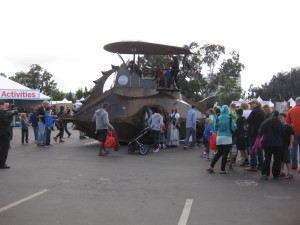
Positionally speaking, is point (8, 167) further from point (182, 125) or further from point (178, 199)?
point (182, 125)

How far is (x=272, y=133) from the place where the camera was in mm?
8039

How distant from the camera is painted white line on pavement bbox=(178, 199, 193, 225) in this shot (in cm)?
493

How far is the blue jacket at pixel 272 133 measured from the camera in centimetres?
798

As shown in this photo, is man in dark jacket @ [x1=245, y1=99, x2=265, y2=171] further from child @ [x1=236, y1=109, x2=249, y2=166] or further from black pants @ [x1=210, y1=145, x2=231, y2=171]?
black pants @ [x1=210, y1=145, x2=231, y2=171]

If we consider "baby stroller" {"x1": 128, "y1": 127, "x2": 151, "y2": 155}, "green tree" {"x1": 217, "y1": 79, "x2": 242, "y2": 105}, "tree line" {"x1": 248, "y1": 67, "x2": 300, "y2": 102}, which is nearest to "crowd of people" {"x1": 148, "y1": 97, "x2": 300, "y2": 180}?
"baby stroller" {"x1": 128, "y1": 127, "x2": 151, "y2": 155}

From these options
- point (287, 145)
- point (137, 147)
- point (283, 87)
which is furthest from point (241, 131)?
point (283, 87)

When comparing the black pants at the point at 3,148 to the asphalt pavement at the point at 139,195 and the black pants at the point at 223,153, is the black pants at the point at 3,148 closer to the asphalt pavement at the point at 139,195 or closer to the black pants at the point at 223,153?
the asphalt pavement at the point at 139,195

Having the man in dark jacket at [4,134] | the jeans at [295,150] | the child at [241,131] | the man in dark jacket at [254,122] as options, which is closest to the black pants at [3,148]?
the man in dark jacket at [4,134]

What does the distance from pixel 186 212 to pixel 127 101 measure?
875cm

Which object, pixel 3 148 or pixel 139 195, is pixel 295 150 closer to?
pixel 139 195

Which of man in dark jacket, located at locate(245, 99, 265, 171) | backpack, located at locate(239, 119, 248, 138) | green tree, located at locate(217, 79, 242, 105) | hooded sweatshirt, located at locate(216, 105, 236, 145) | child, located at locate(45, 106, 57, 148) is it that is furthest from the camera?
green tree, located at locate(217, 79, 242, 105)

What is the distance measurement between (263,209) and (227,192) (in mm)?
1217

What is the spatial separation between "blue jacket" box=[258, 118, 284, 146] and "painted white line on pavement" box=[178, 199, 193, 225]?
2.93 m

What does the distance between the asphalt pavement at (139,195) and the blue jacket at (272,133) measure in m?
0.88
